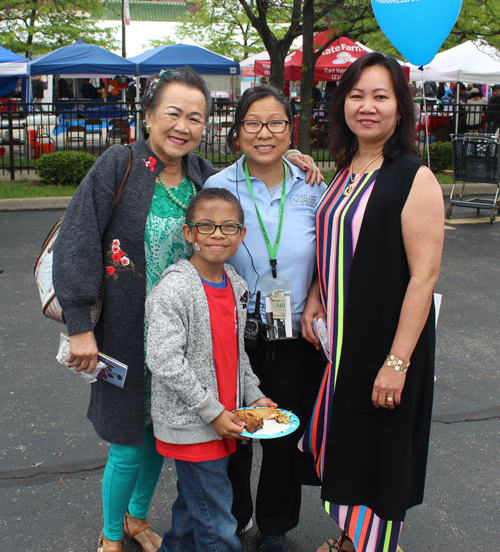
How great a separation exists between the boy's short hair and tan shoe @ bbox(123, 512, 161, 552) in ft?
4.56

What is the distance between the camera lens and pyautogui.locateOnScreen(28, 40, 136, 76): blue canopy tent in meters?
15.5

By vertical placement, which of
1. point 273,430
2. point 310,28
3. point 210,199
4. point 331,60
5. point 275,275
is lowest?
point 273,430

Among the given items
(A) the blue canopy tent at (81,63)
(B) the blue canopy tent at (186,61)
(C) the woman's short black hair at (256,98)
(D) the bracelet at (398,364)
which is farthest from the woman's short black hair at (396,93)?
(A) the blue canopy tent at (81,63)

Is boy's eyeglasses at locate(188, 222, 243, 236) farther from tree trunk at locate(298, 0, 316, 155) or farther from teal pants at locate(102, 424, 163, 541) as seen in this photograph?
tree trunk at locate(298, 0, 316, 155)

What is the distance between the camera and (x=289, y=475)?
8.59ft

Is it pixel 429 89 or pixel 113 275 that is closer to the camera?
pixel 113 275

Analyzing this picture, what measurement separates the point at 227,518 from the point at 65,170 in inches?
394

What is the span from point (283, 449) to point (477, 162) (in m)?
8.38

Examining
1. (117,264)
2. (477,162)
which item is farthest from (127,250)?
(477,162)

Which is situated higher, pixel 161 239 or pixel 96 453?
pixel 161 239

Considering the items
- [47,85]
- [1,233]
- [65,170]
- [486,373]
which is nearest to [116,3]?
[47,85]

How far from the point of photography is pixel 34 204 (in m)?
9.89

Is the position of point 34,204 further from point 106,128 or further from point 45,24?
point 45,24

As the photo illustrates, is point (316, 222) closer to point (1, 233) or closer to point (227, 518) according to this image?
point (227, 518)
